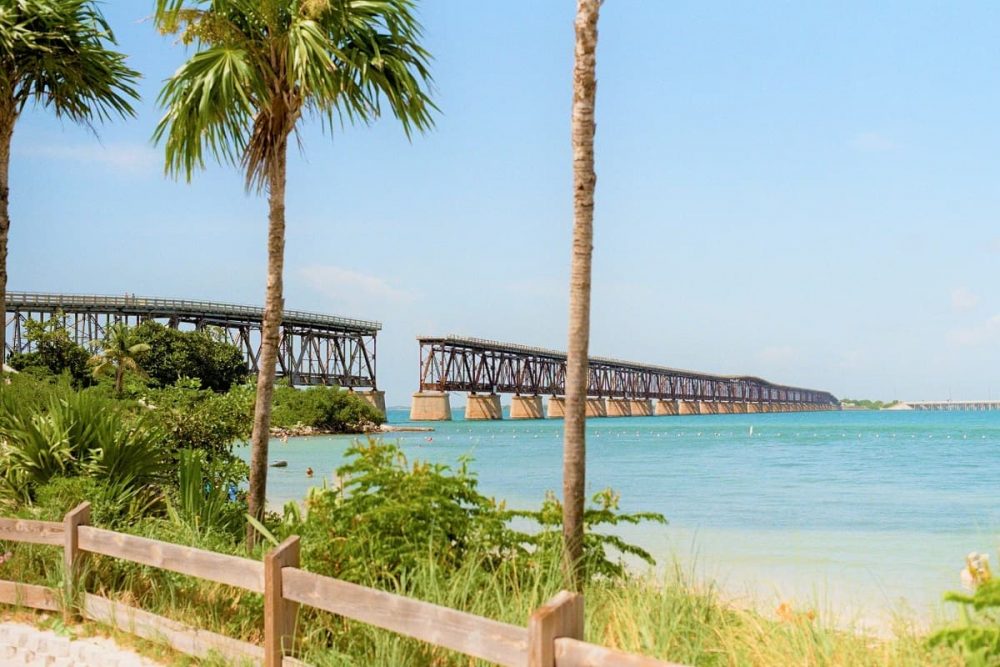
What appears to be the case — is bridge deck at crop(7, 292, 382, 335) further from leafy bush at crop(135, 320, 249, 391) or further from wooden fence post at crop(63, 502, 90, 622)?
wooden fence post at crop(63, 502, 90, 622)

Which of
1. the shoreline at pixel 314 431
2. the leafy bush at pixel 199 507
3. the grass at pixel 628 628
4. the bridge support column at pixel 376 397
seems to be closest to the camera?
the grass at pixel 628 628

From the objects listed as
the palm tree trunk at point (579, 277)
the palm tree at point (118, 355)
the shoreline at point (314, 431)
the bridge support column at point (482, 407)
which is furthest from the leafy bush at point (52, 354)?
the bridge support column at point (482, 407)

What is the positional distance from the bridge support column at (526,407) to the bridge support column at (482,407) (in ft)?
20.4

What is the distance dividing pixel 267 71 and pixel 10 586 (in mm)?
6432

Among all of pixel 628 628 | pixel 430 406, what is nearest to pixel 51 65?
pixel 628 628

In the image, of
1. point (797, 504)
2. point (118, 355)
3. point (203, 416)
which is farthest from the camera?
point (118, 355)

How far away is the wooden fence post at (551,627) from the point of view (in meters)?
4.29

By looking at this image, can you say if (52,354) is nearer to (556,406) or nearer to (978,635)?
(978,635)

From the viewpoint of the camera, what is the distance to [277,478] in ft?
126

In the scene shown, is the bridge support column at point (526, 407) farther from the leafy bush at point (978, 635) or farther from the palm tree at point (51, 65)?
the leafy bush at point (978, 635)

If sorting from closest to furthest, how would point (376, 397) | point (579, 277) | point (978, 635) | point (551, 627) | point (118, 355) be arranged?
point (978, 635)
point (551, 627)
point (579, 277)
point (118, 355)
point (376, 397)

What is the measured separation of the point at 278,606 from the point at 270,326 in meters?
5.98

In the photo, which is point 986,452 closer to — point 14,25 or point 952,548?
point 952,548

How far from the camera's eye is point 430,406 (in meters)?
137
